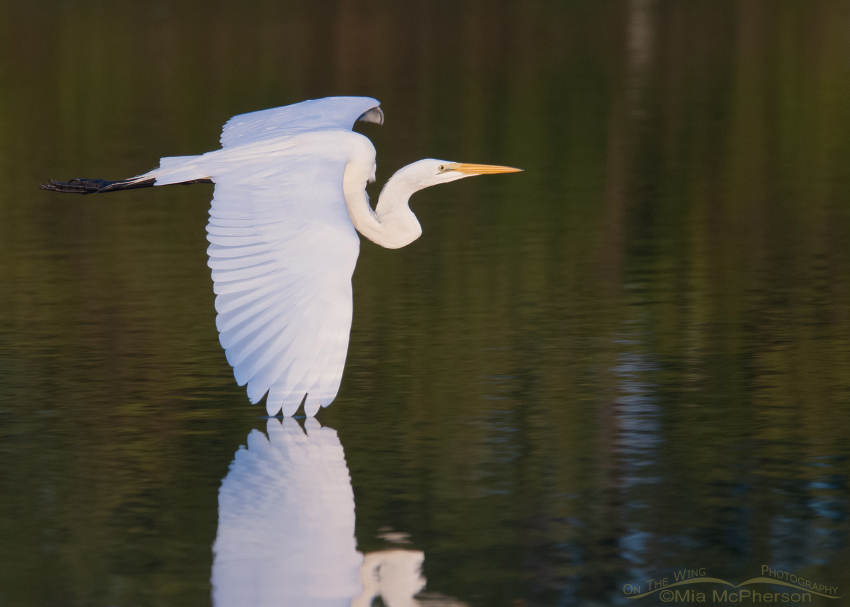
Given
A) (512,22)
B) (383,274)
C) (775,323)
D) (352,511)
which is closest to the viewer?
(352,511)

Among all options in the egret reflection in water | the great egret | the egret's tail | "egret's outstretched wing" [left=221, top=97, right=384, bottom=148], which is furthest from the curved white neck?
the egret reflection in water

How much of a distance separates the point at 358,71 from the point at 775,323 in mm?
13390

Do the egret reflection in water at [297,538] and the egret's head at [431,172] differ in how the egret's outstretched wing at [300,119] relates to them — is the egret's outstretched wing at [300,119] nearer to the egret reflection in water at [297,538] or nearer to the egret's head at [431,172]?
the egret's head at [431,172]

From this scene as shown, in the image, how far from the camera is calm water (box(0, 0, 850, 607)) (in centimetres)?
461

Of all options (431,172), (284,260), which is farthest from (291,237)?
(431,172)

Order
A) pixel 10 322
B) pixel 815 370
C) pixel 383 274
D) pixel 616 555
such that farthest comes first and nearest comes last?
1. pixel 383 274
2. pixel 10 322
3. pixel 815 370
4. pixel 616 555

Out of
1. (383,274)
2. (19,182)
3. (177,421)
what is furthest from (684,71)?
(177,421)

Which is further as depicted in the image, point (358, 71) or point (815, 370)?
point (358, 71)

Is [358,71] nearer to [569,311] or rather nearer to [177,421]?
[569,311]

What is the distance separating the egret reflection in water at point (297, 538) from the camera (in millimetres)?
4355

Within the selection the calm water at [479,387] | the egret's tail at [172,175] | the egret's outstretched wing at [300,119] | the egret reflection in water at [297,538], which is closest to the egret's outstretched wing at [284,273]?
the egret's tail at [172,175]

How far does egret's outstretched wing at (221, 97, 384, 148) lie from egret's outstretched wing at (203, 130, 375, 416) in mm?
821

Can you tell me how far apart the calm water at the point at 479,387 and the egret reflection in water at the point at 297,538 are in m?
0.01

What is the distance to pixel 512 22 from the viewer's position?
25.1 meters
